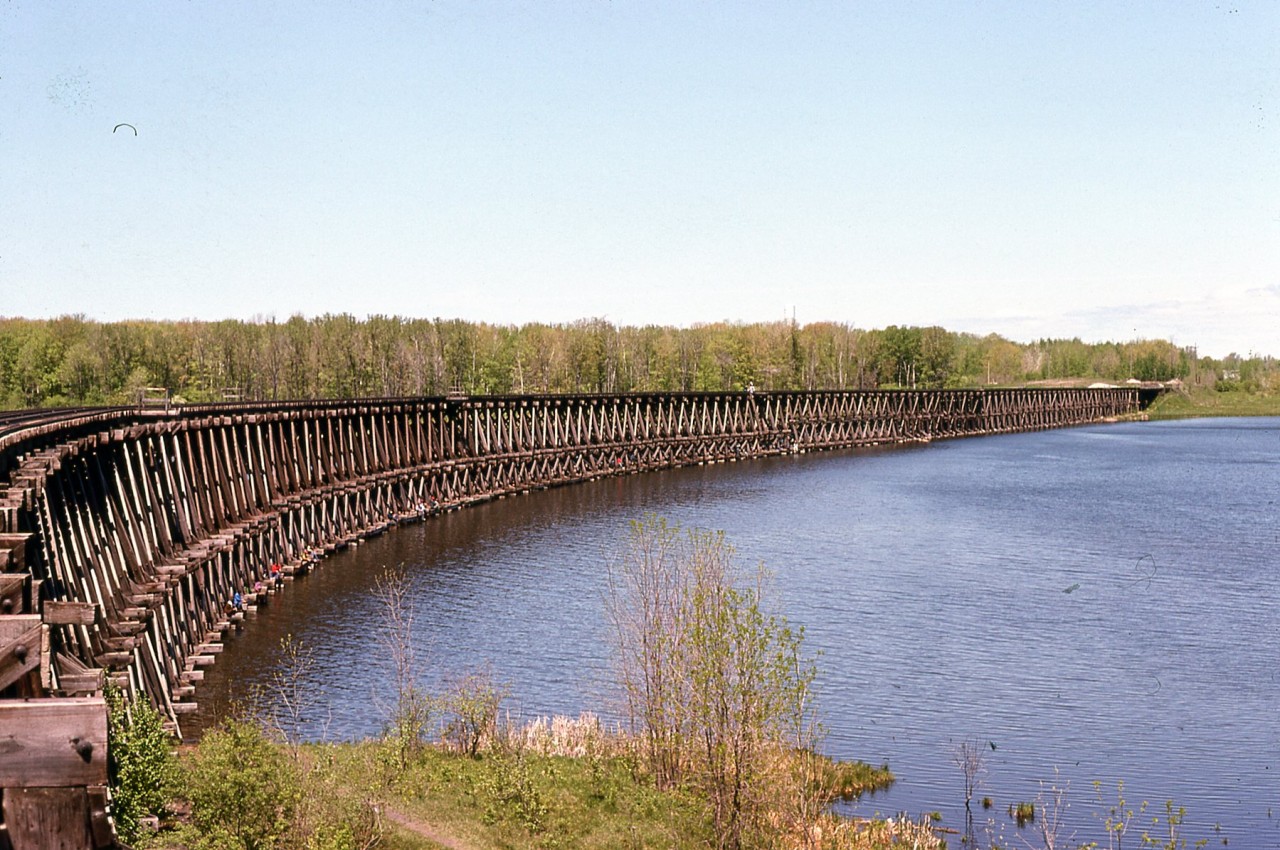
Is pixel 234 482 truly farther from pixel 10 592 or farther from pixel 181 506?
pixel 10 592

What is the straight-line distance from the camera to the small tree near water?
50.6 ft

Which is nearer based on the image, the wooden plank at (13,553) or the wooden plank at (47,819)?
the wooden plank at (47,819)

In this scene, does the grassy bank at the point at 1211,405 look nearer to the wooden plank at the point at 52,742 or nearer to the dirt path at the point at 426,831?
the dirt path at the point at 426,831

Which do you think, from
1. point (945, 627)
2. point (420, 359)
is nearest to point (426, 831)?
point (945, 627)

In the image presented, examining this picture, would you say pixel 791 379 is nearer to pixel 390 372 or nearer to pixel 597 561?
pixel 390 372

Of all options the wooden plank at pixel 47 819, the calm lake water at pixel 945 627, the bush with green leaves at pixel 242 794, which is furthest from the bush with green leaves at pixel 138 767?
the wooden plank at pixel 47 819

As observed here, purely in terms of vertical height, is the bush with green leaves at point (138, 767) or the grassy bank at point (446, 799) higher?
the bush with green leaves at point (138, 767)

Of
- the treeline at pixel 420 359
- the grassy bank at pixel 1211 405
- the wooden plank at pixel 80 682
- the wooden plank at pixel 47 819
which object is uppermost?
the treeline at pixel 420 359

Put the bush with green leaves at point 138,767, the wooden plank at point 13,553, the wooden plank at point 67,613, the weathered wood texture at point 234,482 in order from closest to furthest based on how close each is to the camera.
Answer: the wooden plank at point 13,553 → the wooden plank at point 67,613 → the bush with green leaves at point 138,767 → the weathered wood texture at point 234,482

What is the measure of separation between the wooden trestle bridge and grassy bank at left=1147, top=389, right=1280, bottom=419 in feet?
329

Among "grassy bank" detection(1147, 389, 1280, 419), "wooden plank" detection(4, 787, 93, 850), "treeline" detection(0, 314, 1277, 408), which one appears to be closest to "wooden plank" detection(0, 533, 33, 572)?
"wooden plank" detection(4, 787, 93, 850)

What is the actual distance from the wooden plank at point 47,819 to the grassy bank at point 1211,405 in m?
159

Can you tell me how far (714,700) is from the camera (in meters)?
15.7

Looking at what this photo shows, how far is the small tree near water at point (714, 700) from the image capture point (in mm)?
15430
